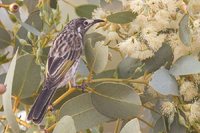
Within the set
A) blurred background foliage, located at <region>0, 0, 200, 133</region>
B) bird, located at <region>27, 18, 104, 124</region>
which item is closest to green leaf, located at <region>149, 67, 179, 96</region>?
blurred background foliage, located at <region>0, 0, 200, 133</region>

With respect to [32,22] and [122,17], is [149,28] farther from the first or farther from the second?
[32,22]

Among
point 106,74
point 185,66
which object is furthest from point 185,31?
point 106,74

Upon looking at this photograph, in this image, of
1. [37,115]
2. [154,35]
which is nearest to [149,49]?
[154,35]

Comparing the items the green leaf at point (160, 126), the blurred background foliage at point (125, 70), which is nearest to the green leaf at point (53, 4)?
the blurred background foliage at point (125, 70)

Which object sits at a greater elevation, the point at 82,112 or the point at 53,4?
the point at 53,4

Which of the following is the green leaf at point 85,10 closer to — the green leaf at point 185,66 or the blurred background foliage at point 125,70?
the blurred background foliage at point 125,70

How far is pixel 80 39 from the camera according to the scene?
1.94ft

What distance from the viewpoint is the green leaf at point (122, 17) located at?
57 centimetres

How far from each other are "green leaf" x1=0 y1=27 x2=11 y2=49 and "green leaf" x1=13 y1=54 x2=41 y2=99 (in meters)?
0.09

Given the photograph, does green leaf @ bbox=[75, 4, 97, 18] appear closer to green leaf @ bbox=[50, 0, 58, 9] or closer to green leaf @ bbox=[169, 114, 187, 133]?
green leaf @ bbox=[50, 0, 58, 9]

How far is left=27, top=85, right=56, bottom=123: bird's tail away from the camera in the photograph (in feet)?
1.71

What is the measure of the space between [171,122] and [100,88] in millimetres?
102

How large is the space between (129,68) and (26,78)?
0.14 metres

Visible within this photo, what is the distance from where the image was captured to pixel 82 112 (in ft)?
1.96
